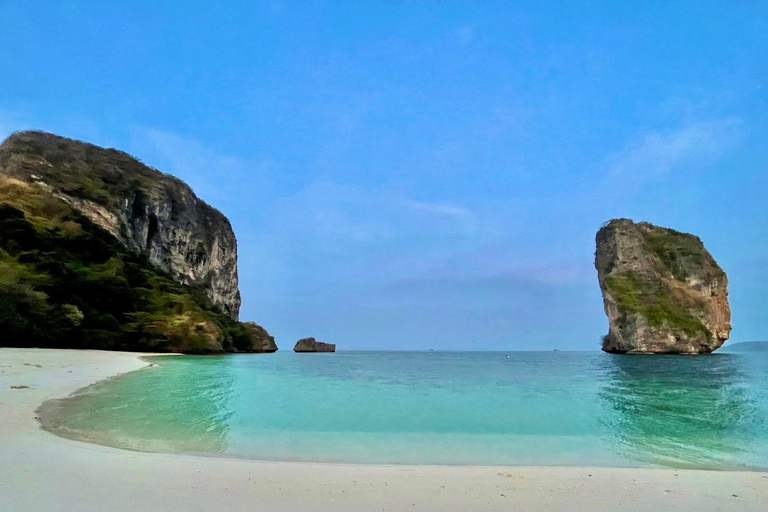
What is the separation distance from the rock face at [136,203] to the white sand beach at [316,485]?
6366 centimetres

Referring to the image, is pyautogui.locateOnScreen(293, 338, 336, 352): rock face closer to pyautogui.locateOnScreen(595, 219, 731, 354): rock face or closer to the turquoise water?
pyautogui.locateOnScreen(595, 219, 731, 354): rock face

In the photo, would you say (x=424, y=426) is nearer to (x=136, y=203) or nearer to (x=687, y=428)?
(x=687, y=428)

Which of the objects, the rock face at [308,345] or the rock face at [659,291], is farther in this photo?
the rock face at [308,345]

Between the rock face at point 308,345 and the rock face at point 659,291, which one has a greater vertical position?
the rock face at point 659,291

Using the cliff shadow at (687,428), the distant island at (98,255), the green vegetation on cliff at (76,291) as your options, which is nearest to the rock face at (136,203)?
the distant island at (98,255)

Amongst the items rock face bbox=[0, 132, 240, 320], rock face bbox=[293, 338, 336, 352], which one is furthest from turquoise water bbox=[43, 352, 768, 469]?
rock face bbox=[293, 338, 336, 352]

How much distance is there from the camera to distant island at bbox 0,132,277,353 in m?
35.3

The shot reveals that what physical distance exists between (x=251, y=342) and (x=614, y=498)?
247ft

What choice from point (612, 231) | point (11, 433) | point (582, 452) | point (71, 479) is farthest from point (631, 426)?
point (612, 231)

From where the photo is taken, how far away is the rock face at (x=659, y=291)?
72.0m

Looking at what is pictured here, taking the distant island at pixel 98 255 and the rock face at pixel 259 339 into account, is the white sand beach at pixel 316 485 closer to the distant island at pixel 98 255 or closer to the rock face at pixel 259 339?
the distant island at pixel 98 255

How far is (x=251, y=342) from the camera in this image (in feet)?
244

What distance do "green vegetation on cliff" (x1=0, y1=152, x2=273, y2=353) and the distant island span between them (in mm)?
97

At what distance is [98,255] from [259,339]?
132ft
